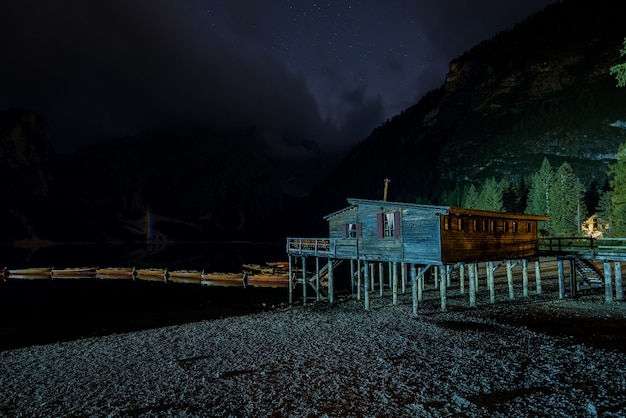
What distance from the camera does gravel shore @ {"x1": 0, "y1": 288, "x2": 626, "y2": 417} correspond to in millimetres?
11203

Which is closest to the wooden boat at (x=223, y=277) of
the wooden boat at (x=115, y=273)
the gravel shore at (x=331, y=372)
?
the wooden boat at (x=115, y=273)

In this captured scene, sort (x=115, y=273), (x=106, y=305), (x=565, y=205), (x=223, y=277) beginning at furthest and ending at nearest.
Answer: (x=565, y=205) < (x=115, y=273) < (x=223, y=277) < (x=106, y=305)

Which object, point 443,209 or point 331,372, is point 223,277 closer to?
point 443,209

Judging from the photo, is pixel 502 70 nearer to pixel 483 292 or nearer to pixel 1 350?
pixel 483 292

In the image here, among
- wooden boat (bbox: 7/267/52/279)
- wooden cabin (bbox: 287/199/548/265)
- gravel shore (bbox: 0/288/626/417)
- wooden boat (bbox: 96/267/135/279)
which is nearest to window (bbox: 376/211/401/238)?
wooden cabin (bbox: 287/199/548/265)

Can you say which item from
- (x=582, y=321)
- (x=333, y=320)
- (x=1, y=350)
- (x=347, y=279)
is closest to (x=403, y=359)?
(x=333, y=320)

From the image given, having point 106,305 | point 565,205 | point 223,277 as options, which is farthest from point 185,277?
point 565,205

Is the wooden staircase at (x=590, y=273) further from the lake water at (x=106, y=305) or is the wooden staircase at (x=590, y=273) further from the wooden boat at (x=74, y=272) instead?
the wooden boat at (x=74, y=272)

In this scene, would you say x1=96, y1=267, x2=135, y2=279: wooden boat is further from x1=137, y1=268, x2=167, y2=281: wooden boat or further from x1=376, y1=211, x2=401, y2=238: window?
x1=376, y1=211, x2=401, y2=238: window

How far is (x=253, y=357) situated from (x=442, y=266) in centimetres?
1365

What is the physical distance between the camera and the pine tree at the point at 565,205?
2510 inches

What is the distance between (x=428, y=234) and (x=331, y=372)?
42.6ft

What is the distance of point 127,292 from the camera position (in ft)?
152

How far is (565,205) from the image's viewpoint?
64.4 metres
